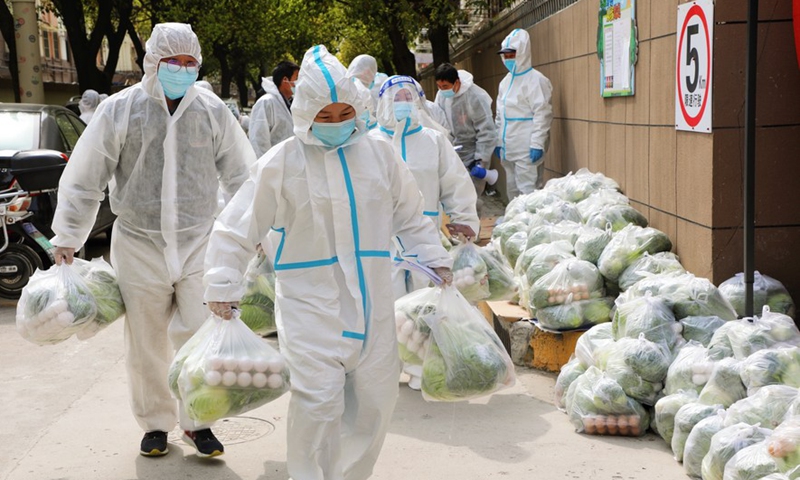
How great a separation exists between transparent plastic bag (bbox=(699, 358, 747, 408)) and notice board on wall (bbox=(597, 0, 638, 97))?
327 cm

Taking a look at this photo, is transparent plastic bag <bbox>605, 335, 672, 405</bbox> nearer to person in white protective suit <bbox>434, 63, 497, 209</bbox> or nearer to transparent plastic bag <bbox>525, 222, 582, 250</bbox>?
transparent plastic bag <bbox>525, 222, 582, 250</bbox>

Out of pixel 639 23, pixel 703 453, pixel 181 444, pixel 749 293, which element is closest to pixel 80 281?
pixel 181 444

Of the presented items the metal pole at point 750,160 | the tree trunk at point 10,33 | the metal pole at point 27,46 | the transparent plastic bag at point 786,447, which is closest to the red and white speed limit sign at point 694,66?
the metal pole at point 750,160

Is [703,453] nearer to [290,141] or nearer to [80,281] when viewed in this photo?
[290,141]

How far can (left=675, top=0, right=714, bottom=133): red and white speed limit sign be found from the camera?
5.64m

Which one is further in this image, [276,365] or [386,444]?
[386,444]

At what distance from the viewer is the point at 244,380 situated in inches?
146

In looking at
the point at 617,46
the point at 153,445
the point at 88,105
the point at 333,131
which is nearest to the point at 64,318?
the point at 153,445

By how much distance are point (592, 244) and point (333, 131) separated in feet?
10.4

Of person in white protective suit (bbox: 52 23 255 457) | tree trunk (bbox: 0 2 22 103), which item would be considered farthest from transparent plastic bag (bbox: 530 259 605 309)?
tree trunk (bbox: 0 2 22 103)

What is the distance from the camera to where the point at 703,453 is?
Result: 432cm

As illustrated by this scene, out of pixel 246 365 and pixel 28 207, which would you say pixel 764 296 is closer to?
pixel 246 365

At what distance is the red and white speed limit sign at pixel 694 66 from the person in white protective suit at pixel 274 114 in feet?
10.8

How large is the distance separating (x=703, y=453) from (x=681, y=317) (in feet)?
3.85
